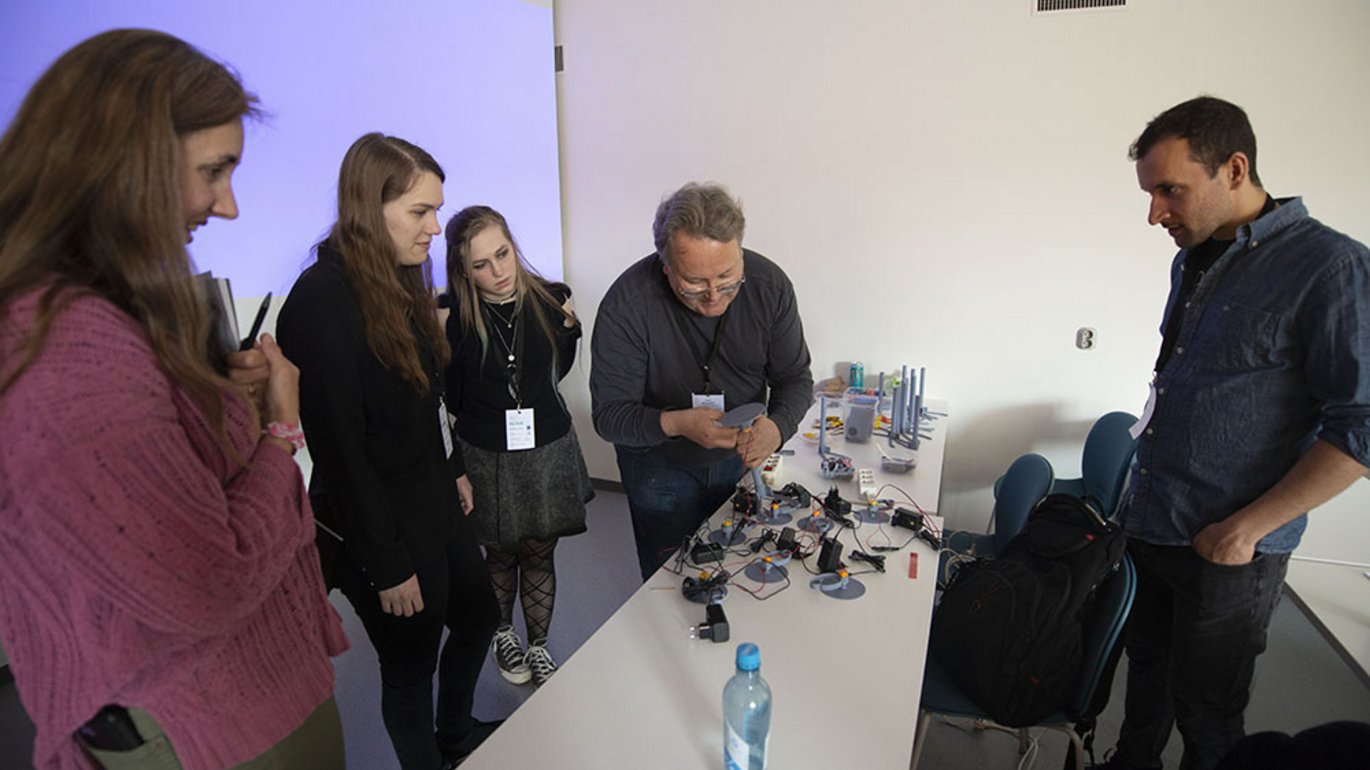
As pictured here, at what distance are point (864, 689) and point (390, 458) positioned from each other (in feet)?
3.68

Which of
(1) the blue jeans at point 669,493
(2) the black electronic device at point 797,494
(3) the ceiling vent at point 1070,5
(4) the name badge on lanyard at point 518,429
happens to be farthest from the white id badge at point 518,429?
(3) the ceiling vent at point 1070,5

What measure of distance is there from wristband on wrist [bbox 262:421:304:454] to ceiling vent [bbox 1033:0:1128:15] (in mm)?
3155

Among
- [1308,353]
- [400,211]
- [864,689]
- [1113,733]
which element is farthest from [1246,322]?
[400,211]

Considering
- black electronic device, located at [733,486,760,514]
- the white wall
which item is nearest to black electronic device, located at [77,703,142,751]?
black electronic device, located at [733,486,760,514]

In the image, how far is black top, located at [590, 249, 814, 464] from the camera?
1674mm

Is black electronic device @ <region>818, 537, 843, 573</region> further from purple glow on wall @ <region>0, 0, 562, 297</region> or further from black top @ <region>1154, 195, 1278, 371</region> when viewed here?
purple glow on wall @ <region>0, 0, 562, 297</region>

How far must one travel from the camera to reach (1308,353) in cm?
127

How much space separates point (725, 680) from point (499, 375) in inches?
49.7

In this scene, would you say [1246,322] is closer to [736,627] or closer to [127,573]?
[736,627]

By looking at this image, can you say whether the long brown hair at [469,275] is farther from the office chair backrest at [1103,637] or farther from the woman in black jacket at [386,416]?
the office chair backrest at [1103,637]

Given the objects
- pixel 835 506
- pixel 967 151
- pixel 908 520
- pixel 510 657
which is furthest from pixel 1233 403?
pixel 510 657

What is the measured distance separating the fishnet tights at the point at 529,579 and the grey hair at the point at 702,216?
1290mm

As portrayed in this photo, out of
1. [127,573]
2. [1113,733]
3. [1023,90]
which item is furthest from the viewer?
[1023,90]

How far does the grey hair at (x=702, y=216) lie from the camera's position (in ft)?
4.74
